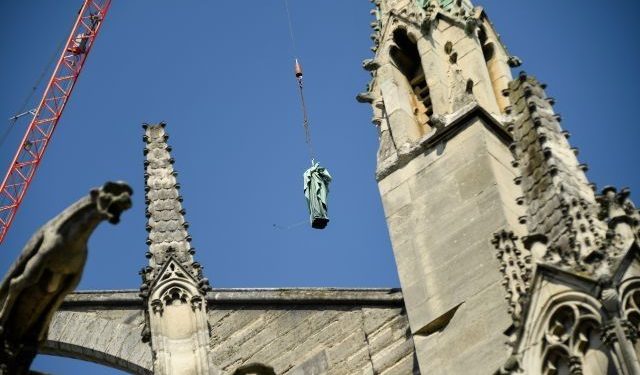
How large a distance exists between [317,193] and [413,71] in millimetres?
3578

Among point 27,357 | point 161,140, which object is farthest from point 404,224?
point 27,357

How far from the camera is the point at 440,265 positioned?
68.8 feet

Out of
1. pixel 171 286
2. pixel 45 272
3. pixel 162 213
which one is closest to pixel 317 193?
pixel 162 213

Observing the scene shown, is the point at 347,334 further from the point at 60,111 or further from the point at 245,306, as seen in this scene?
the point at 60,111

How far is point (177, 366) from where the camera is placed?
17188mm

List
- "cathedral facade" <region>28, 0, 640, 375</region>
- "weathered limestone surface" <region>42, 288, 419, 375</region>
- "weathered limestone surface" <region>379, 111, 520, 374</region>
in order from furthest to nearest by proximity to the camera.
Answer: "weathered limestone surface" <region>42, 288, 419, 375</region>, "weathered limestone surface" <region>379, 111, 520, 374</region>, "cathedral facade" <region>28, 0, 640, 375</region>

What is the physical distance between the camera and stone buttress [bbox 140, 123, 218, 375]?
56.9 feet

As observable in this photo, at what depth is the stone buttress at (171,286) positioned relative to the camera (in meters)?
17.3

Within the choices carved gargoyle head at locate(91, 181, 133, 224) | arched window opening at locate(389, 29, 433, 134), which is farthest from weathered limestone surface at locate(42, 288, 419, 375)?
carved gargoyle head at locate(91, 181, 133, 224)

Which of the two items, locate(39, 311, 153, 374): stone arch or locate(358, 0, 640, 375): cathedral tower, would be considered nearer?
locate(358, 0, 640, 375): cathedral tower

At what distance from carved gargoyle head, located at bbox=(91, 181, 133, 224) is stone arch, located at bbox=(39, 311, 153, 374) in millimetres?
10768

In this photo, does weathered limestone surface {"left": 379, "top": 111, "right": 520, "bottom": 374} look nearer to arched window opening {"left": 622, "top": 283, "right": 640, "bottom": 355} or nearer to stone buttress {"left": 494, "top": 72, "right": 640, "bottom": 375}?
stone buttress {"left": 494, "top": 72, "right": 640, "bottom": 375}

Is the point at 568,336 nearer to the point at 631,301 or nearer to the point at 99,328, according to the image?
the point at 631,301

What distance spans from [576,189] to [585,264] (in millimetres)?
1597
